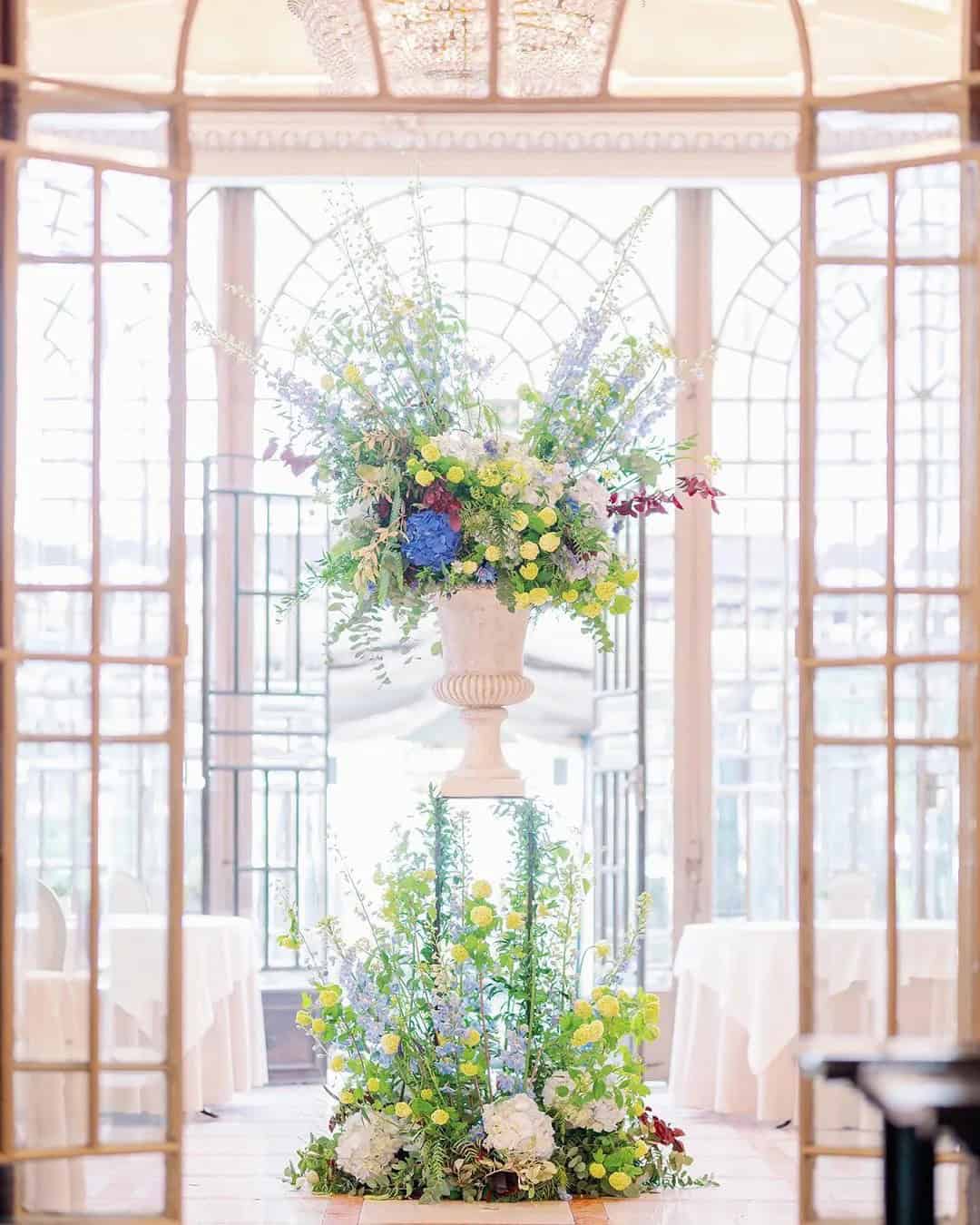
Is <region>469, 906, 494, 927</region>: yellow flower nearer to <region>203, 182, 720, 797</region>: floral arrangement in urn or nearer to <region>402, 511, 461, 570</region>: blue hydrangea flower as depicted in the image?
<region>203, 182, 720, 797</region>: floral arrangement in urn

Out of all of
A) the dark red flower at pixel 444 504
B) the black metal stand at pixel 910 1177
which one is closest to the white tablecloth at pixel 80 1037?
the dark red flower at pixel 444 504

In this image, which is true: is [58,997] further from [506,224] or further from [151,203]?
[506,224]

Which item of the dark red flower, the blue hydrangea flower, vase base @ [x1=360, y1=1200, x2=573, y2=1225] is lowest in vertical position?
vase base @ [x1=360, y1=1200, x2=573, y2=1225]

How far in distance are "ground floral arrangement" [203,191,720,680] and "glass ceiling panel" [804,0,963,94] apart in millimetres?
800

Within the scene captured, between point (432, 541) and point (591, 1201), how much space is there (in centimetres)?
172

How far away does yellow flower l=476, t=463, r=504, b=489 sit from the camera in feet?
13.8

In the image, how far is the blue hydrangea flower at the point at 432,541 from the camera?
13.7 ft

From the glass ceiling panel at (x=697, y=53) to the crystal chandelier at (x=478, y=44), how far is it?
68mm

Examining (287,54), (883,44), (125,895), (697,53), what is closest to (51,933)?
(125,895)

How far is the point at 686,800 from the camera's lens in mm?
6953

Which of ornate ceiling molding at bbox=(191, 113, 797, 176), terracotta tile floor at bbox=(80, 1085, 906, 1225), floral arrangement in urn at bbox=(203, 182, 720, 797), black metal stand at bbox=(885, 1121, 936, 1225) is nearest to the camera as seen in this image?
black metal stand at bbox=(885, 1121, 936, 1225)

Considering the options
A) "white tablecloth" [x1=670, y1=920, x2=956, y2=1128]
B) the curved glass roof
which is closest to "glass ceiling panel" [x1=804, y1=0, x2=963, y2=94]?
the curved glass roof

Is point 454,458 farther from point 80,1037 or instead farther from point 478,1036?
point 80,1037

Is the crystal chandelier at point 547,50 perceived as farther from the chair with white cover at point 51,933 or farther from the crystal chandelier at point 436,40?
the chair with white cover at point 51,933
